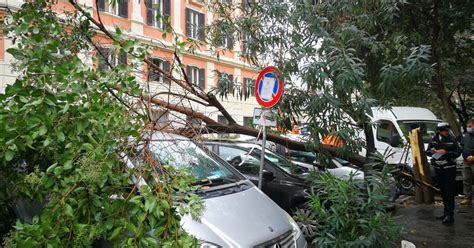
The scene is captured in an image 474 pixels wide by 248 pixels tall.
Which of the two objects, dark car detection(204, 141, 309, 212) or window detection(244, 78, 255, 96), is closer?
window detection(244, 78, 255, 96)

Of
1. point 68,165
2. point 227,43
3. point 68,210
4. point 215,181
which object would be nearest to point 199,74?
point 227,43

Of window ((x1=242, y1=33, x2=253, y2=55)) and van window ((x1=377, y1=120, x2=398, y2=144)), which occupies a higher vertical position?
window ((x1=242, y1=33, x2=253, y2=55))

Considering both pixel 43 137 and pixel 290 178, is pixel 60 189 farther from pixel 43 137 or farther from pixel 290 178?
pixel 290 178

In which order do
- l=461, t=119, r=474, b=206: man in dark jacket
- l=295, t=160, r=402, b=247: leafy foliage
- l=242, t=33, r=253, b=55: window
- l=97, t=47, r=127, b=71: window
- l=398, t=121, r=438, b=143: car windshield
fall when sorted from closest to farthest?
l=97, t=47, r=127, b=71: window < l=295, t=160, r=402, b=247: leafy foliage < l=242, t=33, r=253, b=55: window < l=461, t=119, r=474, b=206: man in dark jacket < l=398, t=121, r=438, b=143: car windshield

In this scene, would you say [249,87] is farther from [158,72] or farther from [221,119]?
[158,72]

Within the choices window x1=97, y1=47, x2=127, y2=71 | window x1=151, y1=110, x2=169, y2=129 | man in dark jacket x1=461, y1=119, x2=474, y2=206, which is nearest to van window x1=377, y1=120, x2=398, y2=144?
man in dark jacket x1=461, y1=119, x2=474, y2=206

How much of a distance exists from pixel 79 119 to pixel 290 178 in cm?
436

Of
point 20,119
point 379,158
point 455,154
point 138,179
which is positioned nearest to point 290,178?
point 379,158

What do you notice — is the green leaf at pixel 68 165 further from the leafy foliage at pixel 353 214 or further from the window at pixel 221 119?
the window at pixel 221 119

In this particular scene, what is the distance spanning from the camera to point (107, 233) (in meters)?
2.71

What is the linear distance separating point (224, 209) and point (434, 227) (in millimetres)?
4923

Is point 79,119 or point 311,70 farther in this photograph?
point 311,70

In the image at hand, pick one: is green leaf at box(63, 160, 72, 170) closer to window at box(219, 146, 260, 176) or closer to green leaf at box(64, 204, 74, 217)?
green leaf at box(64, 204, 74, 217)

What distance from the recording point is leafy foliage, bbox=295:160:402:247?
432 centimetres
